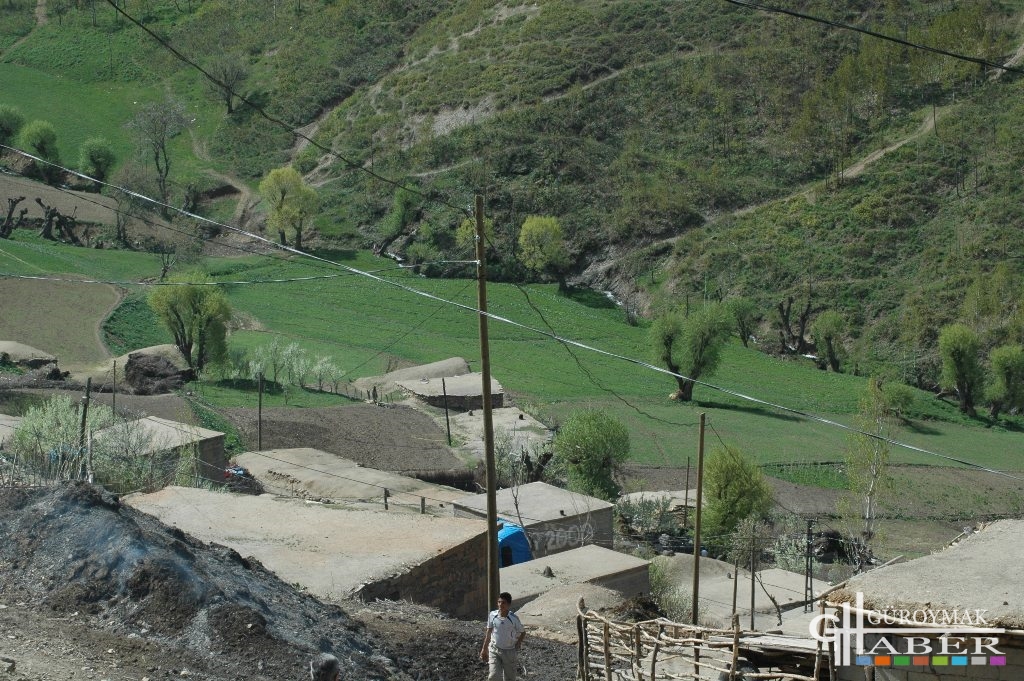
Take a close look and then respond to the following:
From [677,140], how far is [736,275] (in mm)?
21596

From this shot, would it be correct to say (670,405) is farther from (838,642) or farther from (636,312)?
(838,642)

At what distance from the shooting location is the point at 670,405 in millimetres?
65250

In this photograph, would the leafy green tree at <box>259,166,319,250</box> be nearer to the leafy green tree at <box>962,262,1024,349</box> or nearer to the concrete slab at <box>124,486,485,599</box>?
the leafy green tree at <box>962,262,1024,349</box>

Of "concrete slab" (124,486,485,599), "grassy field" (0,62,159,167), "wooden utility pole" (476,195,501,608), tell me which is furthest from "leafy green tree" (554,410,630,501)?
"grassy field" (0,62,159,167)

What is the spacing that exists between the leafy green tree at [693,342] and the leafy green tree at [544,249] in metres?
20.9

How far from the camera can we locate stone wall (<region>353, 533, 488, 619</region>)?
19.4 meters

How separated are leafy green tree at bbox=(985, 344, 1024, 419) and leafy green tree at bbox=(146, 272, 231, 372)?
148 ft

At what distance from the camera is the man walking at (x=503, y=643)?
12969 mm

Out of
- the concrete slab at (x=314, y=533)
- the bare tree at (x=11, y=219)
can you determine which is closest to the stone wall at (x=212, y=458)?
the concrete slab at (x=314, y=533)

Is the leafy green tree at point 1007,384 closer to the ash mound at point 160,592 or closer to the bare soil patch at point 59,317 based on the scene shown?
the bare soil patch at point 59,317

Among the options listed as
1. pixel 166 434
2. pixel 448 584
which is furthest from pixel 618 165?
pixel 448 584

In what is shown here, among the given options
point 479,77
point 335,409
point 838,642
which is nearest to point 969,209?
point 479,77

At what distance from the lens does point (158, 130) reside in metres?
110

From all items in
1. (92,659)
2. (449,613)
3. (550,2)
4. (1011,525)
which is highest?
(550,2)
